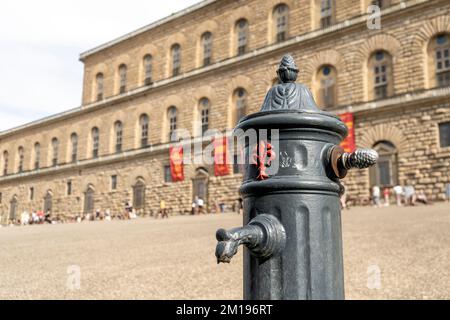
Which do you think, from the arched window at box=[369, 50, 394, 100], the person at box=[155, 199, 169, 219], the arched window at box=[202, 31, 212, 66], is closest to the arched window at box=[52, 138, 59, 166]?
the person at box=[155, 199, 169, 219]

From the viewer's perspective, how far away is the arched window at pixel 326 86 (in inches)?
783

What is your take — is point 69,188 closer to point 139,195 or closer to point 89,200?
point 89,200

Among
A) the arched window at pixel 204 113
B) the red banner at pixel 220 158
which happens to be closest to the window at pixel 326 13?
the red banner at pixel 220 158

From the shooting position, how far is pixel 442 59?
17.2m

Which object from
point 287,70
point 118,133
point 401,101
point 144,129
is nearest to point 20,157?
point 118,133

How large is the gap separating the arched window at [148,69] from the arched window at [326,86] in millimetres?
12266

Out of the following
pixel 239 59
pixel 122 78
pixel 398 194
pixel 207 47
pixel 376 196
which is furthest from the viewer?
pixel 122 78

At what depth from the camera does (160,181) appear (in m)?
25.7

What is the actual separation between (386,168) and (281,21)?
9762 millimetres

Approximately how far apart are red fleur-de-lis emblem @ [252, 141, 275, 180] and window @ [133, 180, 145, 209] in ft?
82.8

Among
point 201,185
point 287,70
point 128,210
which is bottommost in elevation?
point 287,70

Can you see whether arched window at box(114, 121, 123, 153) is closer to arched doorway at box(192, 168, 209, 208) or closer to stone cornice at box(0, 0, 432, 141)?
stone cornice at box(0, 0, 432, 141)
